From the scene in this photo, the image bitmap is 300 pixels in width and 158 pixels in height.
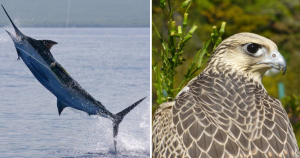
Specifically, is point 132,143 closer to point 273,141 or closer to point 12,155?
point 12,155

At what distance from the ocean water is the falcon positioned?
59 centimetres

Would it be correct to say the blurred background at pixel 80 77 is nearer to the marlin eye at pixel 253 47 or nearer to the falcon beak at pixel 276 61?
the marlin eye at pixel 253 47

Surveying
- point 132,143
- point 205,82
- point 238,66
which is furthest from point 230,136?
point 132,143

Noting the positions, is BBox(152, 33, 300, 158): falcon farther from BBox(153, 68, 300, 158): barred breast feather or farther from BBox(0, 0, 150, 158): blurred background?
BBox(0, 0, 150, 158): blurred background

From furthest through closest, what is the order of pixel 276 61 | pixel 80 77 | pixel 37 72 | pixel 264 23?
1. pixel 264 23
2. pixel 80 77
3. pixel 37 72
4. pixel 276 61

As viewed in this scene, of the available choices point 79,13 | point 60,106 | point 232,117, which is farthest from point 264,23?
point 232,117

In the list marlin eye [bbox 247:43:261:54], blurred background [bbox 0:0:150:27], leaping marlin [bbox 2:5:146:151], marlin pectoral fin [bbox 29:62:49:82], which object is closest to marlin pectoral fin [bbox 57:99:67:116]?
leaping marlin [bbox 2:5:146:151]

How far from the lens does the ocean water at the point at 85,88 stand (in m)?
3.12

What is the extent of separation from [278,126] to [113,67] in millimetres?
1206

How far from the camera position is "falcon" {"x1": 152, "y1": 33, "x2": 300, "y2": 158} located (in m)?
2.29

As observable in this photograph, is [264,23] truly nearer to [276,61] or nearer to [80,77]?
[80,77]

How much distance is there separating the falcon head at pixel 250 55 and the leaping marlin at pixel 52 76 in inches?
29.6

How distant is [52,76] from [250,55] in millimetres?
1120

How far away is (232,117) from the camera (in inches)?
93.9
